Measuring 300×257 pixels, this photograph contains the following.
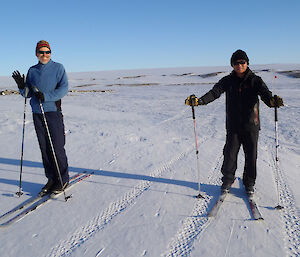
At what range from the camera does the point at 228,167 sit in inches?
137

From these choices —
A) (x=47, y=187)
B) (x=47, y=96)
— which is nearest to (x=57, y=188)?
(x=47, y=187)

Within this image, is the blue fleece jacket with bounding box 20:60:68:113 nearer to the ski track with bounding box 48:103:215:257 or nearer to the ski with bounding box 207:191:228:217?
the ski track with bounding box 48:103:215:257

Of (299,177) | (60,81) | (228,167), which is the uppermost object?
(60,81)

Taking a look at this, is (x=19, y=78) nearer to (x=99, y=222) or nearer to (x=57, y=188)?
(x=57, y=188)

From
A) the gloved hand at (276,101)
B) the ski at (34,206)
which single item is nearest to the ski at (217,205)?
Result: the gloved hand at (276,101)

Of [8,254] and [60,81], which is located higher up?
[60,81]

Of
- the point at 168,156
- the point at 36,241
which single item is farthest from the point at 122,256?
the point at 168,156

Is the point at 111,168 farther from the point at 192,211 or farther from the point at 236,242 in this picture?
the point at 236,242

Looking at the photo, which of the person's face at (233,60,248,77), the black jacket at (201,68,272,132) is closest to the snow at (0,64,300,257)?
the black jacket at (201,68,272,132)

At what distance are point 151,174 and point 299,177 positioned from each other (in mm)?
2466

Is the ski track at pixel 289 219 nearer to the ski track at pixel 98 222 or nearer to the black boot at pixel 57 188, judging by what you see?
the ski track at pixel 98 222

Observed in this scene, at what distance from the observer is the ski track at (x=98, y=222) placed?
249 centimetres

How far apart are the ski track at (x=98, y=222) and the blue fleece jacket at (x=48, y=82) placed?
1634 mm

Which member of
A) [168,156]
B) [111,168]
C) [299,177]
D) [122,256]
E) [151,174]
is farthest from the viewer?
[168,156]
